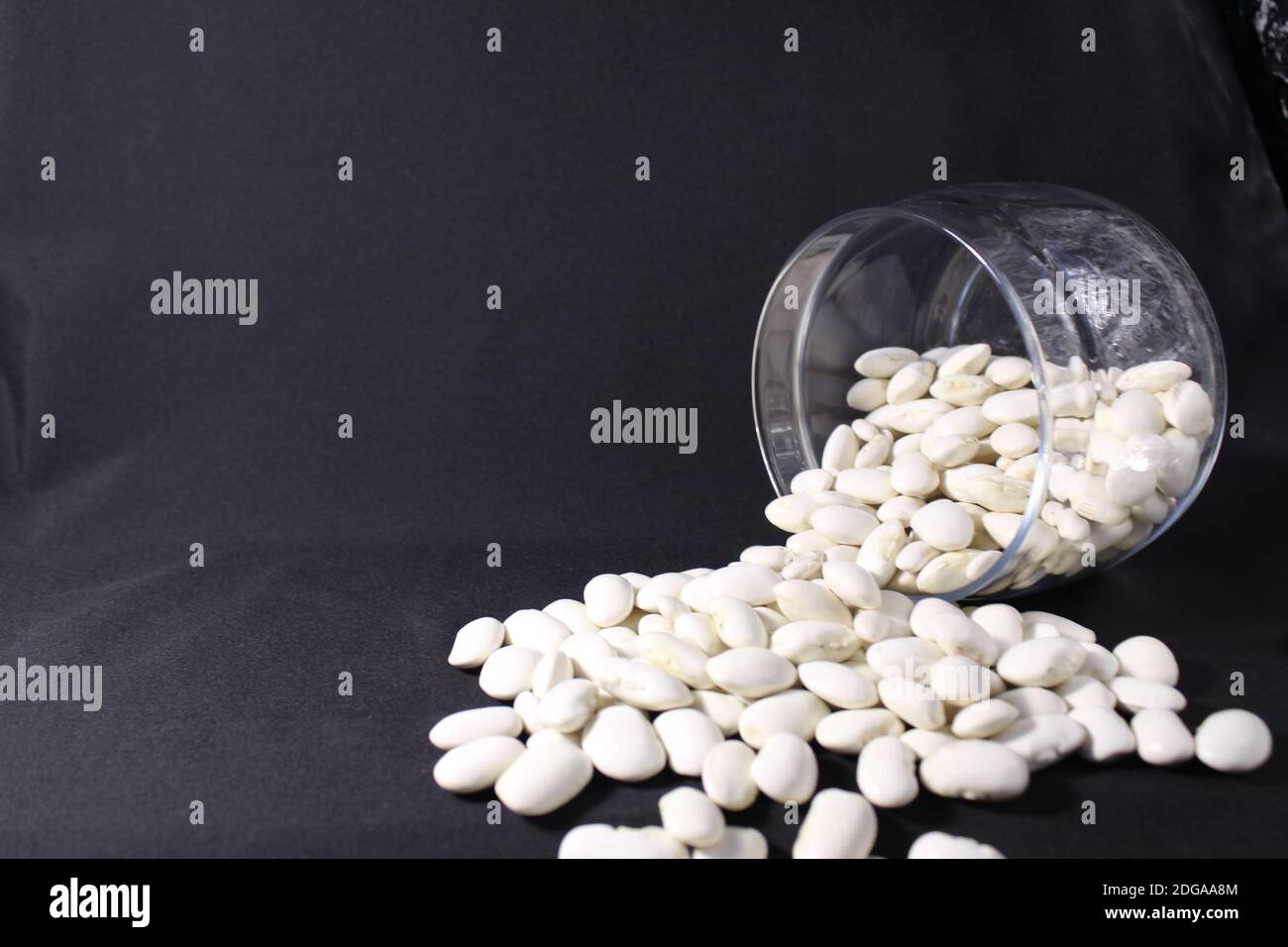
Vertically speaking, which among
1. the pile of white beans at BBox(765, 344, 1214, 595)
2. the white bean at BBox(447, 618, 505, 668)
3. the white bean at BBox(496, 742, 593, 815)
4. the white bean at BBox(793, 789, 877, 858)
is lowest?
the white bean at BBox(793, 789, 877, 858)

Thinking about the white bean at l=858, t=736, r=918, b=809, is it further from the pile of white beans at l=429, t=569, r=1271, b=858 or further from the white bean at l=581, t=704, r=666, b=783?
the white bean at l=581, t=704, r=666, b=783

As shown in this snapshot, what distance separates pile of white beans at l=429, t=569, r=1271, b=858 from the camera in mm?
675

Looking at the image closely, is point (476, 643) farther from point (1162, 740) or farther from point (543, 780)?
point (1162, 740)

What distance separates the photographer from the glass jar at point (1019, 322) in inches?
32.5

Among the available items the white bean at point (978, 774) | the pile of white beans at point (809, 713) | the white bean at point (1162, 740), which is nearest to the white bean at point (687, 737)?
the pile of white beans at point (809, 713)

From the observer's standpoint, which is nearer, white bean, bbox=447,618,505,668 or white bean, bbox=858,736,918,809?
white bean, bbox=858,736,918,809

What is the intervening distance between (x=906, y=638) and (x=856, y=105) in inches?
26.2

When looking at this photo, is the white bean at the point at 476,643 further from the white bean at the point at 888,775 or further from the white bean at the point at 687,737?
the white bean at the point at 888,775

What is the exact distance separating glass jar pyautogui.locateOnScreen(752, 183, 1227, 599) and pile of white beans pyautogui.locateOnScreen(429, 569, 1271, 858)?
9 centimetres

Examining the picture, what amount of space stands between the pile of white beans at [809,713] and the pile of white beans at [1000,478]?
0.16ft

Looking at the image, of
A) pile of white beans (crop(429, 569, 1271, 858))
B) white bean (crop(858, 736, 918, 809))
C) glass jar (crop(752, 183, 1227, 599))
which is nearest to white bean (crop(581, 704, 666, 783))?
pile of white beans (crop(429, 569, 1271, 858))

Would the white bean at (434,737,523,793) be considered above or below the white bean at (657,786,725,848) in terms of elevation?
above

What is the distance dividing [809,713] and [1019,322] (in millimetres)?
288

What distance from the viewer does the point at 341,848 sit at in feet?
2.21
